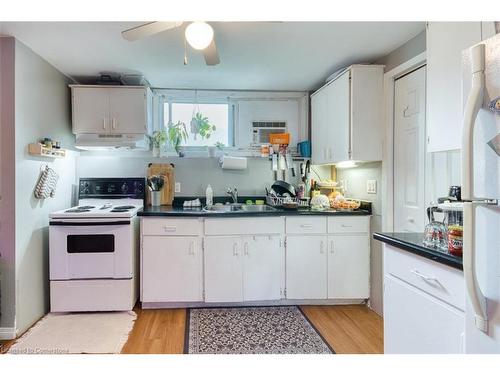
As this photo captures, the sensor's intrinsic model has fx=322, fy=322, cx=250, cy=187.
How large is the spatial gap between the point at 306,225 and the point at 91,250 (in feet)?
6.14

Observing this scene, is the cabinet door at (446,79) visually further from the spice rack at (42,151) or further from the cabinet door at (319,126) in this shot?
the spice rack at (42,151)

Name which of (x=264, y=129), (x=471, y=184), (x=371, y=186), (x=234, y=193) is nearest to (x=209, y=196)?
(x=234, y=193)

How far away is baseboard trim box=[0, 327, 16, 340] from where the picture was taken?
231 centimetres

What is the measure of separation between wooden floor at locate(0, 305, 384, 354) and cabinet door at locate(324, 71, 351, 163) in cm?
136

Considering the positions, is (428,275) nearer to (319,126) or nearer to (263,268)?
(263,268)

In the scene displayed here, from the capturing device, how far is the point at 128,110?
10.3 feet

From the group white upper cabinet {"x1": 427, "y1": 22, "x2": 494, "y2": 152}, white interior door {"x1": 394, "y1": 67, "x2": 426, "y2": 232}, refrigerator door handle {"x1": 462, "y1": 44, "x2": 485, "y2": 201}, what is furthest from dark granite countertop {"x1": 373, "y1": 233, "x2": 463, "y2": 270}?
white interior door {"x1": 394, "y1": 67, "x2": 426, "y2": 232}

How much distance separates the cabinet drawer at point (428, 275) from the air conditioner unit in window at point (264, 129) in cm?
228

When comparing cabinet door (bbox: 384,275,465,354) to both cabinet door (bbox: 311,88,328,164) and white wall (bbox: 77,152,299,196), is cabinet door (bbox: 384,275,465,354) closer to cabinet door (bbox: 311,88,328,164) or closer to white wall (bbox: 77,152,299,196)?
cabinet door (bbox: 311,88,328,164)

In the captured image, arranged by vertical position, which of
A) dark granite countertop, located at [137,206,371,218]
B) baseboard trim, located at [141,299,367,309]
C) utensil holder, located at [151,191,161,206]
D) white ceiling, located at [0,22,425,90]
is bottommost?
baseboard trim, located at [141,299,367,309]

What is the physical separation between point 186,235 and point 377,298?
5.79ft

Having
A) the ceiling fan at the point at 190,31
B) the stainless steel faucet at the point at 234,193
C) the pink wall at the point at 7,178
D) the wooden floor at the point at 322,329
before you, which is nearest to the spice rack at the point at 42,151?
the pink wall at the point at 7,178

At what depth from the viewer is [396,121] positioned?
2.64m

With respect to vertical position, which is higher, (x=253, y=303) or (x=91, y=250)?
(x=91, y=250)
